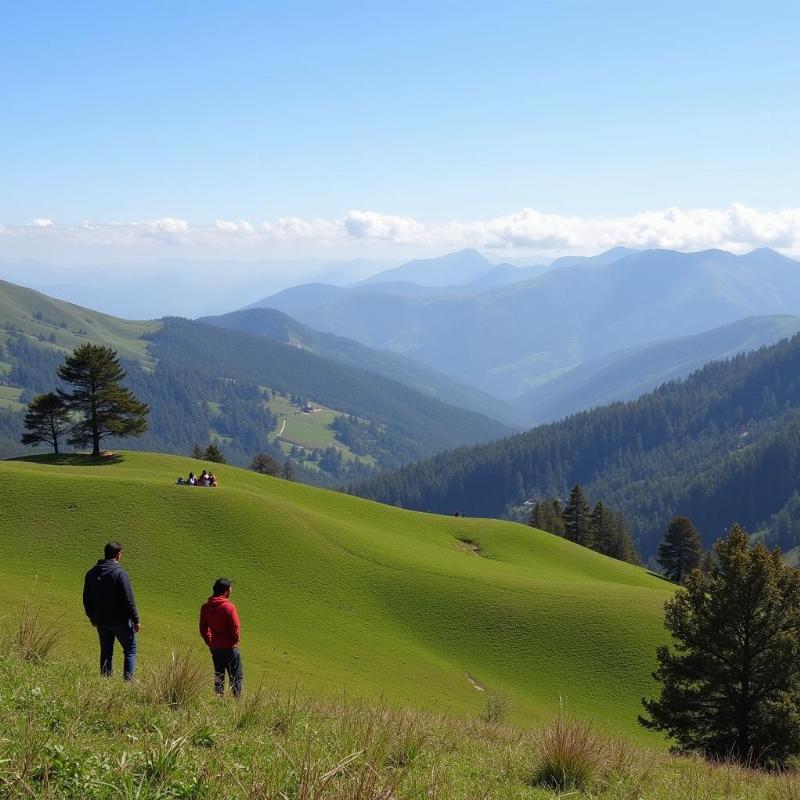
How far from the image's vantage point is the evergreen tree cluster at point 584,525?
9281 cm

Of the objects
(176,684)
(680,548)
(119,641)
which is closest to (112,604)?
(119,641)

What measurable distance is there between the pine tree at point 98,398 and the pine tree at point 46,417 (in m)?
0.96

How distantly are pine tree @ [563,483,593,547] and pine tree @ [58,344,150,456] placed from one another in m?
59.2

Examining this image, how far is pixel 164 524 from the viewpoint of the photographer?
4091cm

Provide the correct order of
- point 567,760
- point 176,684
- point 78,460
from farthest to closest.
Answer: point 78,460, point 176,684, point 567,760

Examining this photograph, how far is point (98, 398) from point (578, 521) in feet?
214

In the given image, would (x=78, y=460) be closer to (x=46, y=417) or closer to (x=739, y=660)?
(x=46, y=417)

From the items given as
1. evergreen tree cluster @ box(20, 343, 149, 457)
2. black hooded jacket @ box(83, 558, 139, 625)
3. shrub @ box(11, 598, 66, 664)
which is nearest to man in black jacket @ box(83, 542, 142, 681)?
black hooded jacket @ box(83, 558, 139, 625)

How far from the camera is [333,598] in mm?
39500

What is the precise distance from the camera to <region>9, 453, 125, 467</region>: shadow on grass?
178 ft

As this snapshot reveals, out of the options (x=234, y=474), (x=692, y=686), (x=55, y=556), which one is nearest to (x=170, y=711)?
(x=692, y=686)

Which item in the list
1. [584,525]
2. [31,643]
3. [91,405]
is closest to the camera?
[31,643]

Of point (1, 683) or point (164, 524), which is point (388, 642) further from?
point (1, 683)

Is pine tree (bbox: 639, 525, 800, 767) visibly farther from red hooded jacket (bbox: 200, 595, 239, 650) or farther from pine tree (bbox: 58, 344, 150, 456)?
pine tree (bbox: 58, 344, 150, 456)
